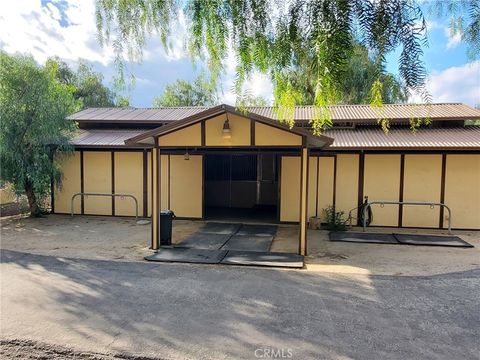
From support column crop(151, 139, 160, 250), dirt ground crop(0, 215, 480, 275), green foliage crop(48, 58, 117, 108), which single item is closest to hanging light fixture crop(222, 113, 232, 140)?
support column crop(151, 139, 160, 250)

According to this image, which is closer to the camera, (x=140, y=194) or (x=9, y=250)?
(x=9, y=250)

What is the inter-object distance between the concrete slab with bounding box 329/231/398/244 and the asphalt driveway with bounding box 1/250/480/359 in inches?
86.2

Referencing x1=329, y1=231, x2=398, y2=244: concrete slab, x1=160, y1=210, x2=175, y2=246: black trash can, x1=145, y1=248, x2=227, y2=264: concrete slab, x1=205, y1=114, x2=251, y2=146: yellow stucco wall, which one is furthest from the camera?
x1=329, y1=231, x2=398, y2=244: concrete slab

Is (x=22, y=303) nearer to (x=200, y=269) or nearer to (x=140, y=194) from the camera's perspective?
(x=200, y=269)

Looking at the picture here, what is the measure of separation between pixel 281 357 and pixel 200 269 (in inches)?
109

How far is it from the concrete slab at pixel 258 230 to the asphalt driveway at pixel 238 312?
281 centimetres

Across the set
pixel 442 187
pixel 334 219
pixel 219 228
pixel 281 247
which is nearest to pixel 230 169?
pixel 219 228

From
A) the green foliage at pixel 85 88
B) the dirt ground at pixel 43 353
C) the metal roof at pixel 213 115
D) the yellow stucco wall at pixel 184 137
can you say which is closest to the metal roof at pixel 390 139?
the metal roof at pixel 213 115

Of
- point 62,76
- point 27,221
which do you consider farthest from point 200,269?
point 62,76

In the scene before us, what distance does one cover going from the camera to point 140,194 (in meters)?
10.3

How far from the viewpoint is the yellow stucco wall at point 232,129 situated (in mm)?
6805

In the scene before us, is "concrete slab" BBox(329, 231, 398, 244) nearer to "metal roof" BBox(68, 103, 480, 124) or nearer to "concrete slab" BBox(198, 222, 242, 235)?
"concrete slab" BBox(198, 222, 242, 235)

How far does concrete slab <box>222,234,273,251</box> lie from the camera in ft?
23.0

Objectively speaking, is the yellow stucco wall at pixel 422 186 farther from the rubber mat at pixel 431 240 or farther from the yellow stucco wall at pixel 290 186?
the yellow stucco wall at pixel 290 186
